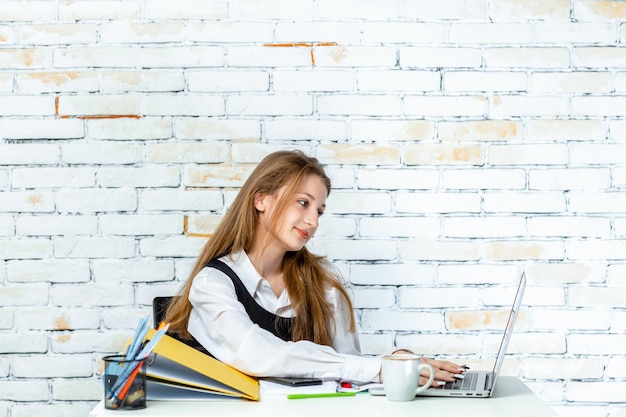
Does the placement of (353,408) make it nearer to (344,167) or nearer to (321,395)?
(321,395)

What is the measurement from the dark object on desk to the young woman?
0.24 metres

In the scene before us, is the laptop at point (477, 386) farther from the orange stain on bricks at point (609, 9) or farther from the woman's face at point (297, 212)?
the orange stain on bricks at point (609, 9)

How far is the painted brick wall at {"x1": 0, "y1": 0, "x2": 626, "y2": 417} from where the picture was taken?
2.40 metres

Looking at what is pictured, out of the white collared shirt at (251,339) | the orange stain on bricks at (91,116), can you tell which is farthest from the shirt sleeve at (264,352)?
the orange stain on bricks at (91,116)

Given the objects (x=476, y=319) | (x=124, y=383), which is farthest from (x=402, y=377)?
(x=476, y=319)

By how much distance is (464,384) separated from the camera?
1.53m

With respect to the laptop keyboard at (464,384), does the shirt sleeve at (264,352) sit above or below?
above

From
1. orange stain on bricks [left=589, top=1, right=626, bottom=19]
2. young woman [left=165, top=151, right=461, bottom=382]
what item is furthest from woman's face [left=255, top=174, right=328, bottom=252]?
orange stain on bricks [left=589, top=1, right=626, bottom=19]

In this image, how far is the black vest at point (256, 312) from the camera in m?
1.92

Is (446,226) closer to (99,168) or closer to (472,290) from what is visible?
(472,290)

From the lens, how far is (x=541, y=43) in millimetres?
2438

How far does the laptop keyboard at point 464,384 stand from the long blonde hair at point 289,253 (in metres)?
0.49

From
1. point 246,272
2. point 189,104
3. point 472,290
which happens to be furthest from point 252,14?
point 472,290

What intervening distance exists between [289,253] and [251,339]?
0.55 metres
